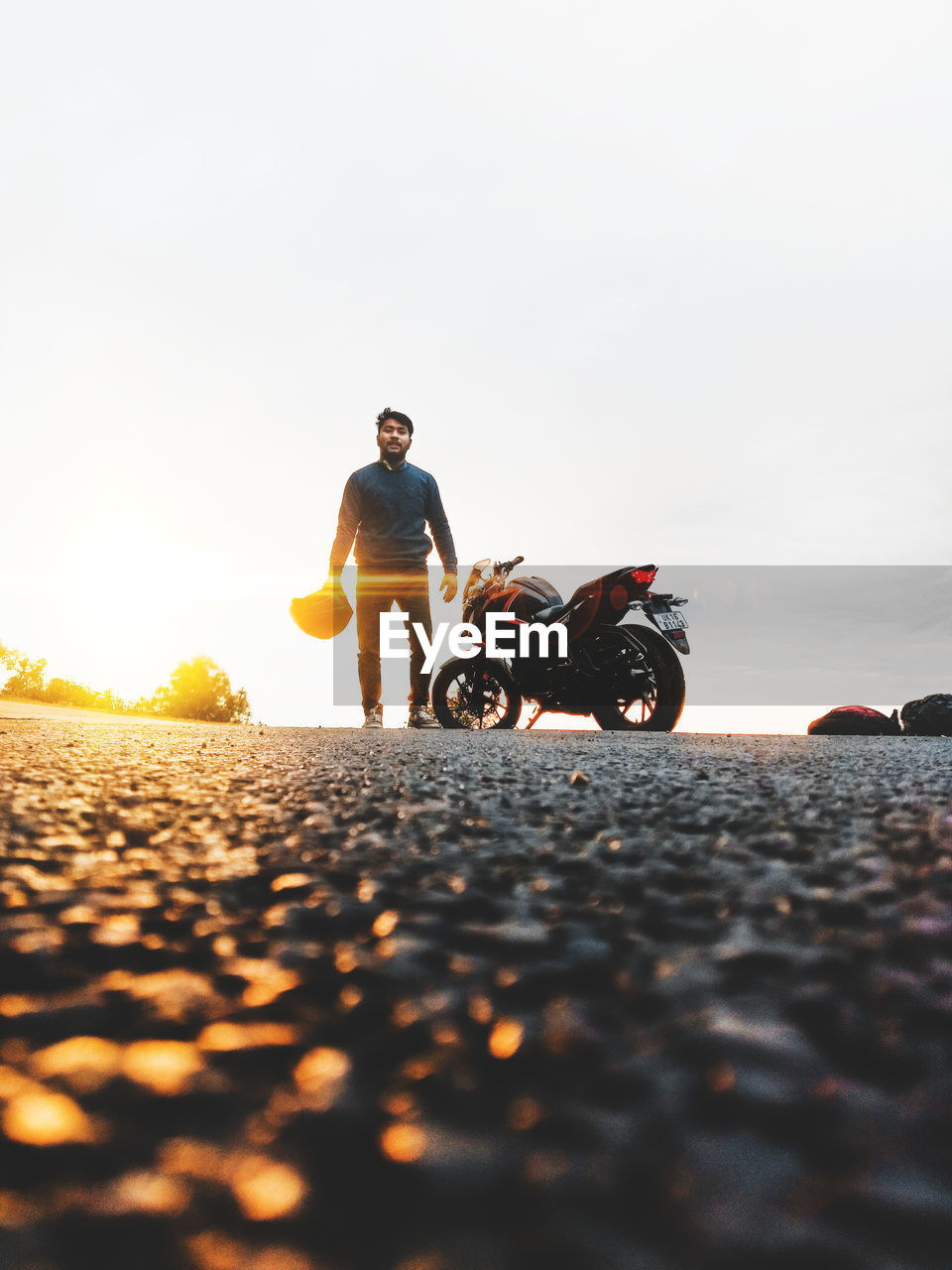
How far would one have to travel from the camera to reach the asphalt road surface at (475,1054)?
275 mm

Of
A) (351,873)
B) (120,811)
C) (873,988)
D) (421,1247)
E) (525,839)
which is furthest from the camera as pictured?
(120,811)

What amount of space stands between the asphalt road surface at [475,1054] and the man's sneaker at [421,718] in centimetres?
490

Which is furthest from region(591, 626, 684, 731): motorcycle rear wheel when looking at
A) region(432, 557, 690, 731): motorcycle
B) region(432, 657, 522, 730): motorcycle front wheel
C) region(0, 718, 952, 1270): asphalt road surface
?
region(0, 718, 952, 1270): asphalt road surface

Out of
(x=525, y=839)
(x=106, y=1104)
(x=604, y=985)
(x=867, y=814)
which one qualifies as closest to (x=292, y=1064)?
(x=106, y=1104)

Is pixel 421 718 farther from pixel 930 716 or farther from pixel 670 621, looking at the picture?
pixel 930 716

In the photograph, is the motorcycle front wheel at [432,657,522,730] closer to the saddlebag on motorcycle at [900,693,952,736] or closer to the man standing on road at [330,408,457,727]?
the man standing on road at [330,408,457,727]

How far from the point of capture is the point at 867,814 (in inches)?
38.2

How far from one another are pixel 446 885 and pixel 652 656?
4528mm

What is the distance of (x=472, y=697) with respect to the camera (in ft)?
19.7

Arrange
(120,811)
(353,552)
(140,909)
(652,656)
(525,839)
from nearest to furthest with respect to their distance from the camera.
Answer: (140,909) < (525,839) < (120,811) < (652,656) < (353,552)

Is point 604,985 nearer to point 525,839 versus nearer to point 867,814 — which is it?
point 525,839

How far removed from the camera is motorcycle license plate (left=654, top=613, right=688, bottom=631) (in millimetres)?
4980

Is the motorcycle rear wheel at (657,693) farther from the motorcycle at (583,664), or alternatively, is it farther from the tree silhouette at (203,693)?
the tree silhouette at (203,693)

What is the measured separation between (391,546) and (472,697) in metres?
1.41
